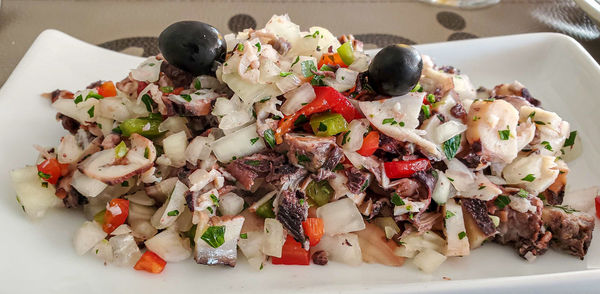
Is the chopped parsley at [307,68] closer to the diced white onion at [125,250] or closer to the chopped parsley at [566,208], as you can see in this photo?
the diced white onion at [125,250]

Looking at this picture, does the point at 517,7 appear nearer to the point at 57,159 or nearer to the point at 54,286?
the point at 57,159

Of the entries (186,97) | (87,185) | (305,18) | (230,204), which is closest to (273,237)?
(230,204)

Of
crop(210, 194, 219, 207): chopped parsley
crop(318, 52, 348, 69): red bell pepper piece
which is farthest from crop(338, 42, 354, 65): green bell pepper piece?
crop(210, 194, 219, 207): chopped parsley

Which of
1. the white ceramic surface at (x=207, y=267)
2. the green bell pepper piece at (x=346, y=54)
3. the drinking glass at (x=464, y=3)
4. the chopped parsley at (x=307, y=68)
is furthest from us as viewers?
the drinking glass at (x=464, y=3)

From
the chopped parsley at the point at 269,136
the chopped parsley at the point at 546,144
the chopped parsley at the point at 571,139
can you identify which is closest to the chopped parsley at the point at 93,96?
the chopped parsley at the point at 269,136

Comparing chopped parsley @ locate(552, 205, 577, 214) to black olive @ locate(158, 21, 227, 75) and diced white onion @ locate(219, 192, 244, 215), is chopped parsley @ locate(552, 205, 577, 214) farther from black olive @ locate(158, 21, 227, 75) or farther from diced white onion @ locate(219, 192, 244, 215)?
black olive @ locate(158, 21, 227, 75)

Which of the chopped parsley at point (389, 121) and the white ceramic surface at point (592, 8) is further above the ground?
the chopped parsley at point (389, 121)

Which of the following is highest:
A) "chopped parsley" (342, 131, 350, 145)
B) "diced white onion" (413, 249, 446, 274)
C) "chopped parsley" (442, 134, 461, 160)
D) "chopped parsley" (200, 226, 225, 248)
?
"chopped parsley" (342, 131, 350, 145)
